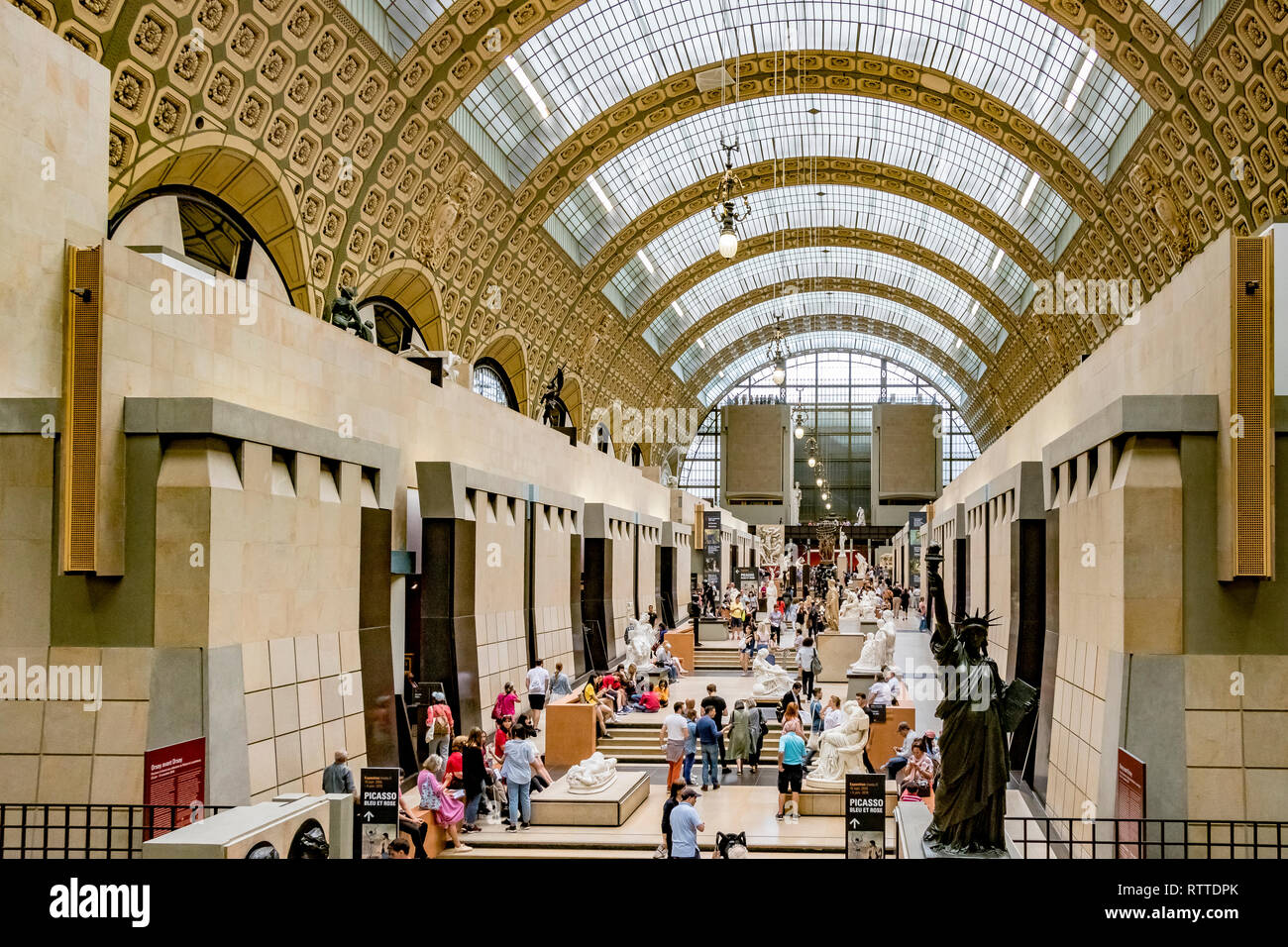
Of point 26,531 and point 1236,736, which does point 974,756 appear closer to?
point 1236,736

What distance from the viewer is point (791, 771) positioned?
14.6 metres

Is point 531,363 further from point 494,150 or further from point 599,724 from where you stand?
point 599,724

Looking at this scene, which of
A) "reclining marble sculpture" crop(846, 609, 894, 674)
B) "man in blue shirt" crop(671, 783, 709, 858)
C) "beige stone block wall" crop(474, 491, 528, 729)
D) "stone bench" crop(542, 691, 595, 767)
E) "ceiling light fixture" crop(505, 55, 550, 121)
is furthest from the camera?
"ceiling light fixture" crop(505, 55, 550, 121)

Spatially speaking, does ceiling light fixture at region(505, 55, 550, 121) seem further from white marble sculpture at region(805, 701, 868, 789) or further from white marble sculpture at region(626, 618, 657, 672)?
white marble sculpture at region(805, 701, 868, 789)

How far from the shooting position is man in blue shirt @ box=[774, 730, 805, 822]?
1453 cm

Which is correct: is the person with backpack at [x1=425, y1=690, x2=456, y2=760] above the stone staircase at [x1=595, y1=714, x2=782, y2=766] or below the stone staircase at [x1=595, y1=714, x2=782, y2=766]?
above

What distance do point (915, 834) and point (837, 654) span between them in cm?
1648

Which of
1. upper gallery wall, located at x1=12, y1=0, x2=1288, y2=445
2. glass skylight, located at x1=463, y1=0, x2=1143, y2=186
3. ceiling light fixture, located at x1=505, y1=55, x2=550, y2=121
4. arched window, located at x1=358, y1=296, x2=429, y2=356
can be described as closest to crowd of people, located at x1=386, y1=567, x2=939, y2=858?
upper gallery wall, located at x1=12, y1=0, x2=1288, y2=445

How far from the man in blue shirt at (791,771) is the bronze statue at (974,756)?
16.0ft

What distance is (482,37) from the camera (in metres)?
25.9

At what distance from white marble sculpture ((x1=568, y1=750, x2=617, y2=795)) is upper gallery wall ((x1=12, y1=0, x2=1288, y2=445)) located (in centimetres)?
1168

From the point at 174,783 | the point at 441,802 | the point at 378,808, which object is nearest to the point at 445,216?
the point at 441,802

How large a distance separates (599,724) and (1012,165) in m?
28.1

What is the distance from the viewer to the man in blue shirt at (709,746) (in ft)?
51.9
